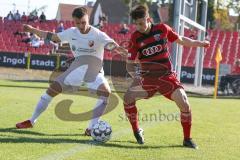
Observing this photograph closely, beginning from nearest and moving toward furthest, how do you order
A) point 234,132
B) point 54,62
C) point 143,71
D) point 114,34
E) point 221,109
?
point 143,71 → point 234,132 → point 221,109 → point 54,62 → point 114,34

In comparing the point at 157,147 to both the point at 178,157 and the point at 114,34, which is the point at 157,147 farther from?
the point at 114,34

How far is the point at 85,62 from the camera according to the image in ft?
28.1

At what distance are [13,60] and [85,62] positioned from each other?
80.7 feet

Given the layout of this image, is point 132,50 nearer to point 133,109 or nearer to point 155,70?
point 155,70

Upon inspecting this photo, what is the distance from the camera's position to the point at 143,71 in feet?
26.2

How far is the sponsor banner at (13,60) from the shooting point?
32.1m

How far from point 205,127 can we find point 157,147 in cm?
282

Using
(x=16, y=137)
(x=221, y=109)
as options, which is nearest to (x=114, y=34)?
(x=221, y=109)

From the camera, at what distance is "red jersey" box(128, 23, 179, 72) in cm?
755

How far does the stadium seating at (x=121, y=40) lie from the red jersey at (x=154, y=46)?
81.0 ft

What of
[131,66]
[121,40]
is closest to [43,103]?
[131,66]

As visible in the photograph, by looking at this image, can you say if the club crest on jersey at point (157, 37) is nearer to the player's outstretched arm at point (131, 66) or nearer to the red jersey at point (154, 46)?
the red jersey at point (154, 46)

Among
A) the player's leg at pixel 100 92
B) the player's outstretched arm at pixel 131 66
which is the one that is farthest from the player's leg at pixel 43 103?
the player's outstretched arm at pixel 131 66

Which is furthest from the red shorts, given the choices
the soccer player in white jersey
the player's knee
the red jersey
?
Answer: the soccer player in white jersey
